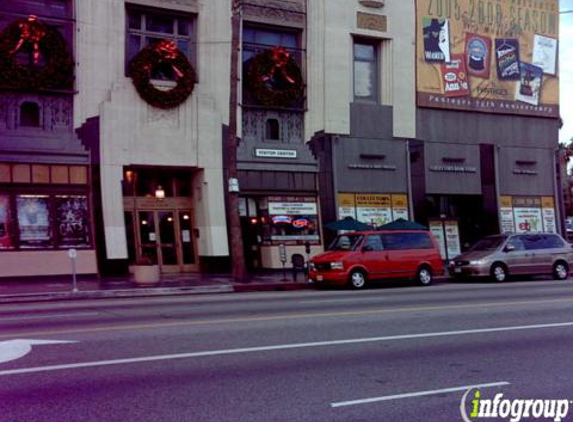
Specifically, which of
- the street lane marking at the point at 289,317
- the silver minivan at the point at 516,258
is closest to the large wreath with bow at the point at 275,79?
the silver minivan at the point at 516,258

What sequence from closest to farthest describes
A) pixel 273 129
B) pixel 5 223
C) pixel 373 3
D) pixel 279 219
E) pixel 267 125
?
pixel 5 223 → pixel 279 219 → pixel 267 125 → pixel 273 129 → pixel 373 3

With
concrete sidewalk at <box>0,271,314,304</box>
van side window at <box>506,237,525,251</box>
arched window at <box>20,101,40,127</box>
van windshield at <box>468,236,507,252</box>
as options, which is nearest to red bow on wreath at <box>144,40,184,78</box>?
arched window at <box>20,101,40,127</box>

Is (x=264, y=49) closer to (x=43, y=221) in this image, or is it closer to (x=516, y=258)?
(x=43, y=221)

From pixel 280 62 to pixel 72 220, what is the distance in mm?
10001

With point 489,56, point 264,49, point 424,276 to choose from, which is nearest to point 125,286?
point 424,276

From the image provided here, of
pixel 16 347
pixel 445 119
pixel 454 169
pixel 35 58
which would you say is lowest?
pixel 16 347

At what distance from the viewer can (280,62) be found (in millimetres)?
26297

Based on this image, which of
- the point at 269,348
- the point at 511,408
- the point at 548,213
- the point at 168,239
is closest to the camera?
the point at 511,408

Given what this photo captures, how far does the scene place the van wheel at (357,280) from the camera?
20.4 meters

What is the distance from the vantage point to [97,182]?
23.2 m

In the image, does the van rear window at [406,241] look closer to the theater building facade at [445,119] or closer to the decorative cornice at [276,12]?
the theater building facade at [445,119]

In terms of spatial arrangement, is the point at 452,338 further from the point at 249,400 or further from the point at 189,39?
the point at 189,39

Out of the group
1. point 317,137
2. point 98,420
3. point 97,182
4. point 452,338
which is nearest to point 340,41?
point 317,137

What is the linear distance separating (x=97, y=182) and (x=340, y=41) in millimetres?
11526
